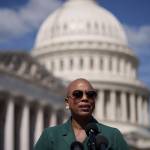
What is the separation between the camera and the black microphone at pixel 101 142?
23.1 feet

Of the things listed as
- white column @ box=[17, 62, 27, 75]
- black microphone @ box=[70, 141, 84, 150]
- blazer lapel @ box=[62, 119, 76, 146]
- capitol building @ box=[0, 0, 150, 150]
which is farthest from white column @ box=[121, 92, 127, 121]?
black microphone @ box=[70, 141, 84, 150]

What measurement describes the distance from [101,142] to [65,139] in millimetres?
458

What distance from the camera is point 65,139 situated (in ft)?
24.1

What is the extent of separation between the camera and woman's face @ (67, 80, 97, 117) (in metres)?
7.58

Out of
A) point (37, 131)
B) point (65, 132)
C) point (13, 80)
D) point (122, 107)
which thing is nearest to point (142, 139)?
point (122, 107)

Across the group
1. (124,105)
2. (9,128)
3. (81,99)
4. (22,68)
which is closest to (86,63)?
(124,105)

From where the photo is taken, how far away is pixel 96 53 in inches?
6088

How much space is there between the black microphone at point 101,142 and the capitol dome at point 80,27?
5799 inches

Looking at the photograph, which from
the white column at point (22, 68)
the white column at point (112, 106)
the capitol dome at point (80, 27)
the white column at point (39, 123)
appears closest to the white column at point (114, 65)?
the capitol dome at point (80, 27)

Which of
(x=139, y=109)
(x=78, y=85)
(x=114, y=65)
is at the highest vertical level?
(x=114, y=65)

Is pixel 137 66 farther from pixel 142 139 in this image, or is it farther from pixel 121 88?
pixel 142 139

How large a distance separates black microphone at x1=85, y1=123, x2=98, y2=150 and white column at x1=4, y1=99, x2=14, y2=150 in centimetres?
7469

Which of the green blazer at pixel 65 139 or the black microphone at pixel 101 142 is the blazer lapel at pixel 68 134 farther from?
the black microphone at pixel 101 142

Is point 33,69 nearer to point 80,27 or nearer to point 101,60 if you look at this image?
point 101,60
